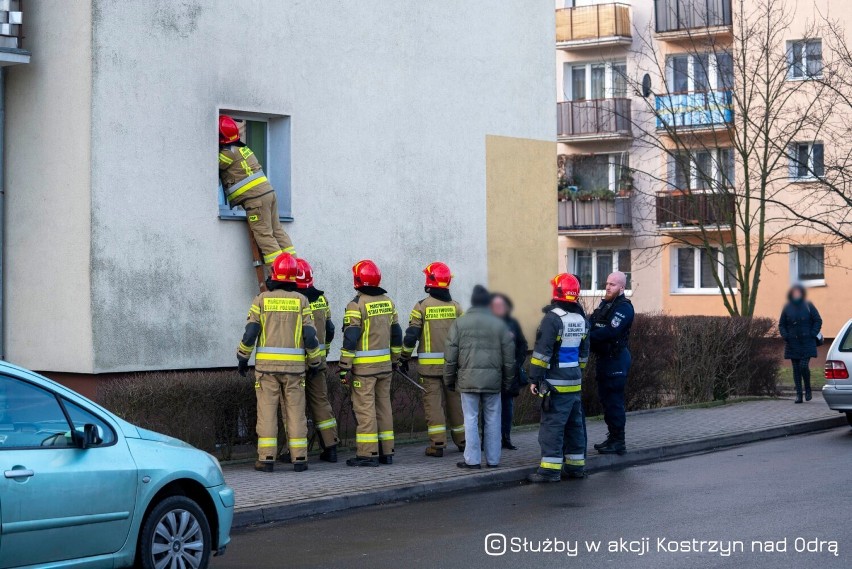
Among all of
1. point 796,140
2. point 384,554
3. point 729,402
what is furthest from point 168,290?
point 796,140

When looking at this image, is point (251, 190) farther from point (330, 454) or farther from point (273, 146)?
point (330, 454)

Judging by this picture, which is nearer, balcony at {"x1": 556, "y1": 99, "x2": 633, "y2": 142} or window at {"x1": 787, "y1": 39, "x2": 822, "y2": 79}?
window at {"x1": 787, "y1": 39, "x2": 822, "y2": 79}

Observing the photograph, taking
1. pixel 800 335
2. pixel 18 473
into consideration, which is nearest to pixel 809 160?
pixel 800 335

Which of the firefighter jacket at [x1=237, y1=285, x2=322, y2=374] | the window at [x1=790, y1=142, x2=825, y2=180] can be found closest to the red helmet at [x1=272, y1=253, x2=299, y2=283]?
the firefighter jacket at [x1=237, y1=285, x2=322, y2=374]

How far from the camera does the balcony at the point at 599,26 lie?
39.6m

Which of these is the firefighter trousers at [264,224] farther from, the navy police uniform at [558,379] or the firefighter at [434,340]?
the navy police uniform at [558,379]

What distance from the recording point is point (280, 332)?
11.7 meters

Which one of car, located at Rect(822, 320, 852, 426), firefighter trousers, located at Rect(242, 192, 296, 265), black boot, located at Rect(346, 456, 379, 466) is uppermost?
firefighter trousers, located at Rect(242, 192, 296, 265)

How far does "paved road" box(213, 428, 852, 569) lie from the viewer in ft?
26.1

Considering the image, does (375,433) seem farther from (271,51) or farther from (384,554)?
(271,51)

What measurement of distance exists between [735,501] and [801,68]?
24834mm

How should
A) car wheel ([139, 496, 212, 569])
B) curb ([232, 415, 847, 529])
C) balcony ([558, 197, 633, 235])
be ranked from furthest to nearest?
balcony ([558, 197, 633, 235]), curb ([232, 415, 847, 529]), car wheel ([139, 496, 212, 569])

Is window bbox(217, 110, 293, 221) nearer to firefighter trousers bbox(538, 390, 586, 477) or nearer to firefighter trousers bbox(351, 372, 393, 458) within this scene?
firefighter trousers bbox(351, 372, 393, 458)

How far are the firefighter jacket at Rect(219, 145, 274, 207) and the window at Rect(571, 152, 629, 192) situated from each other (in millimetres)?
26901
